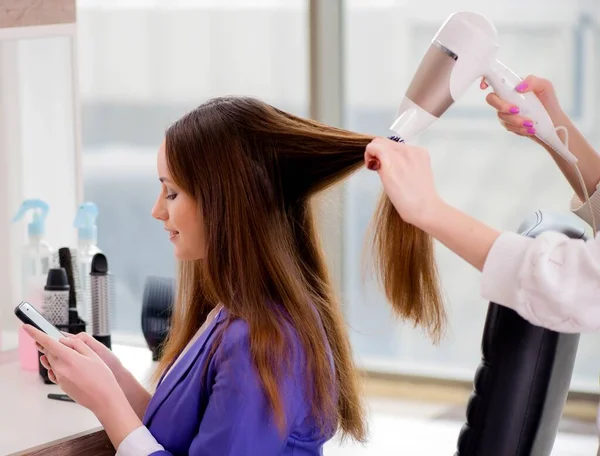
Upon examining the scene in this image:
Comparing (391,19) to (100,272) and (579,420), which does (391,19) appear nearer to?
(579,420)

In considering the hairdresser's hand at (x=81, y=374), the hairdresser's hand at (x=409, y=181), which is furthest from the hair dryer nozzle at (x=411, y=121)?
the hairdresser's hand at (x=81, y=374)

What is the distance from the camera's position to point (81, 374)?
1313 mm

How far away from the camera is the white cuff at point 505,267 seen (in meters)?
1.02

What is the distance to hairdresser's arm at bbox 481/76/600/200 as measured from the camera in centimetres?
130

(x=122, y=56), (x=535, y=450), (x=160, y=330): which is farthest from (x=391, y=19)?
(x=535, y=450)

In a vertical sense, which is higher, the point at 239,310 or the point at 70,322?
the point at 239,310

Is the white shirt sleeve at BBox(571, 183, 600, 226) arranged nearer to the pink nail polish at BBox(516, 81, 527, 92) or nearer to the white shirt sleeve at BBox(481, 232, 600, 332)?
the pink nail polish at BBox(516, 81, 527, 92)

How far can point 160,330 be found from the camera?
6.20 ft

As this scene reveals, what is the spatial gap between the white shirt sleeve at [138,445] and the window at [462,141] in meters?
2.04

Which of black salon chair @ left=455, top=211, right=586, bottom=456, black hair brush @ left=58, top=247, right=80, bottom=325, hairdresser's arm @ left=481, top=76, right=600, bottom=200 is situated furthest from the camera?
black hair brush @ left=58, top=247, right=80, bottom=325

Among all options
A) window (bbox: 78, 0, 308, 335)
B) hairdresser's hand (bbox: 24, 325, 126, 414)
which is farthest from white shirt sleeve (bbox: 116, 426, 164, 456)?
window (bbox: 78, 0, 308, 335)

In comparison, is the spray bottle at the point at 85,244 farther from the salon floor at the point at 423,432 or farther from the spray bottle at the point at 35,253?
the salon floor at the point at 423,432

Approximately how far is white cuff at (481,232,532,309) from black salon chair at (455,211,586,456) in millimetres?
88

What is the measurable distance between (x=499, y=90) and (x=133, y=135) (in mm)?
3067
